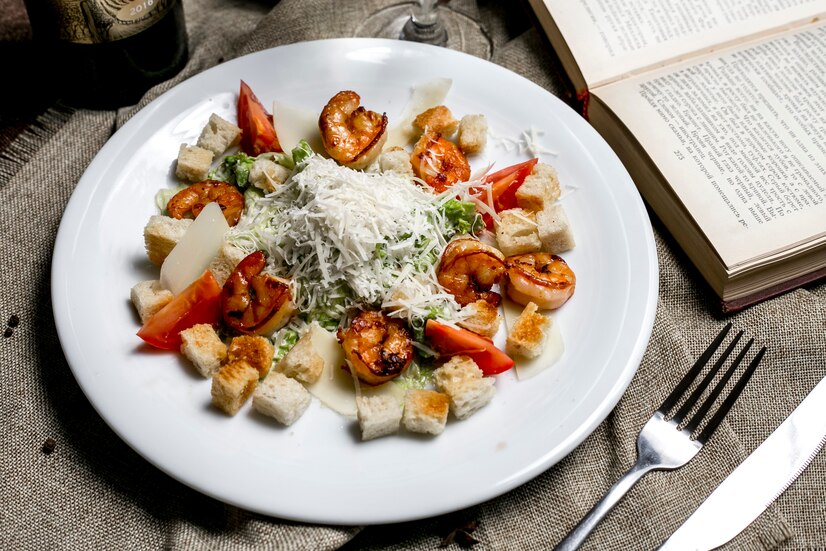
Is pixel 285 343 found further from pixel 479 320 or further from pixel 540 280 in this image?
pixel 540 280

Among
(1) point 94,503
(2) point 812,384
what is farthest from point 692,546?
(1) point 94,503

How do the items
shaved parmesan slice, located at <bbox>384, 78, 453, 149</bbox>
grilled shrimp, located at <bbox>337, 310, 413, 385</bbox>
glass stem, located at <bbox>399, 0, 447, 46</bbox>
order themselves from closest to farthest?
grilled shrimp, located at <bbox>337, 310, 413, 385</bbox> < shaved parmesan slice, located at <bbox>384, 78, 453, 149</bbox> < glass stem, located at <bbox>399, 0, 447, 46</bbox>

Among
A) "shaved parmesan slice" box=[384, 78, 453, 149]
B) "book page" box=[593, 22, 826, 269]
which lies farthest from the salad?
"book page" box=[593, 22, 826, 269]

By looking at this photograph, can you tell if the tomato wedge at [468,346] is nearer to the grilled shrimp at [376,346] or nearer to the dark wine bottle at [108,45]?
the grilled shrimp at [376,346]

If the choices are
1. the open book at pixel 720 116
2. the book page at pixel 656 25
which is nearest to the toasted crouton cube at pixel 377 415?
the open book at pixel 720 116

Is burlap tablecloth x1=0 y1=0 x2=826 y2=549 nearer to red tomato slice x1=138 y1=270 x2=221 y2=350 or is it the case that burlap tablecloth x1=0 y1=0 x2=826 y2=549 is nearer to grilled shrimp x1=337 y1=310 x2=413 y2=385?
red tomato slice x1=138 y1=270 x2=221 y2=350

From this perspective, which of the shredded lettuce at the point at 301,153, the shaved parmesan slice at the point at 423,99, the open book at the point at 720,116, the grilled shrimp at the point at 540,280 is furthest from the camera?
the shaved parmesan slice at the point at 423,99

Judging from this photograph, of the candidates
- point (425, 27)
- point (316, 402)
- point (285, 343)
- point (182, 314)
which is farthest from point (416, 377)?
point (425, 27)
